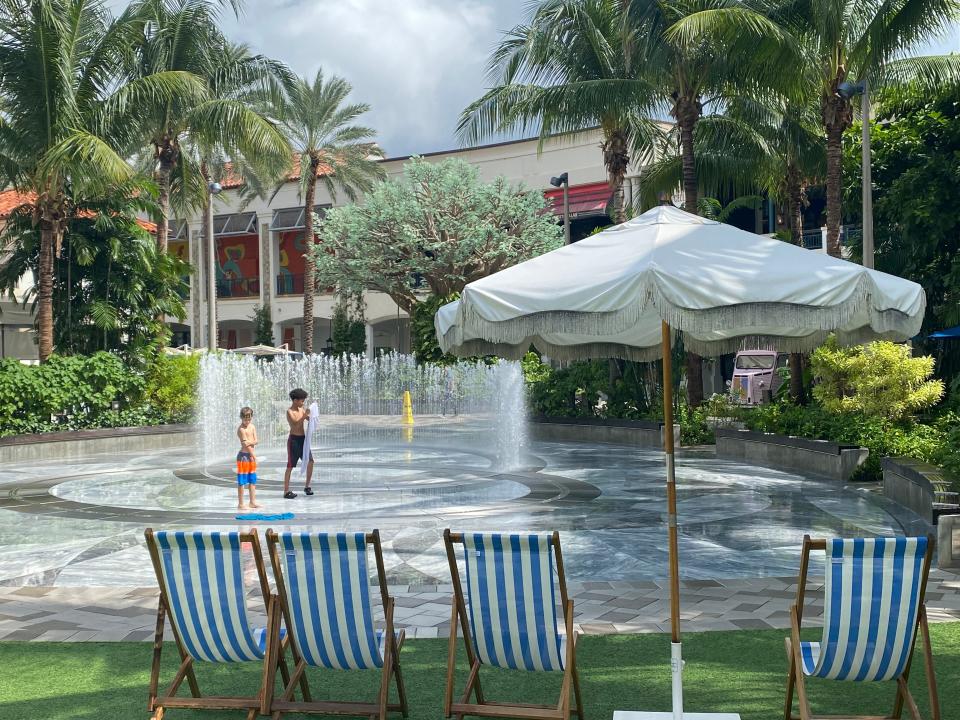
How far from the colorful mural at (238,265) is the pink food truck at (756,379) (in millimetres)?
30712

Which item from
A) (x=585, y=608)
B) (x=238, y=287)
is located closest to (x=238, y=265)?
(x=238, y=287)

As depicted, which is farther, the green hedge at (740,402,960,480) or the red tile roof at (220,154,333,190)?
the red tile roof at (220,154,333,190)

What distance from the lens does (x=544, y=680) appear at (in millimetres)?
5734

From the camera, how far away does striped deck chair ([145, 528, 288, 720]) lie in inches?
191

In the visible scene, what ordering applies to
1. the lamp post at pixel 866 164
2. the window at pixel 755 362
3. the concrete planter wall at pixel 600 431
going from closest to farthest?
the lamp post at pixel 866 164 → the concrete planter wall at pixel 600 431 → the window at pixel 755 362

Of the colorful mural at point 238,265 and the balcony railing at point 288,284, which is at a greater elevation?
the colorful mural at point 238,265

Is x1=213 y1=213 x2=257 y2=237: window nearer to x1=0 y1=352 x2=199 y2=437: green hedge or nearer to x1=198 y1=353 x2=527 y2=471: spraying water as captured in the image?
x1=198 y1=353 x2=527 y2=471: spraying water

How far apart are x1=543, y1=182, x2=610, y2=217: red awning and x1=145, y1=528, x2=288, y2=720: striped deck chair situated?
125 feet

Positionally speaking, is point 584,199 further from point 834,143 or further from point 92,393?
point 92,393

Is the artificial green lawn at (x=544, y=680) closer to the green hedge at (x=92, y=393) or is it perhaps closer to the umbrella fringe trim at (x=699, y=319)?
the umbrella fringe trim at (x=699, y=319)

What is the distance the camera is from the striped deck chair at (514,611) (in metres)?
4.76

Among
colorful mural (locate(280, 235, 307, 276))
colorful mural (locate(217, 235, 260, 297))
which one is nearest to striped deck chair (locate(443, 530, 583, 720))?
colorful mural (locate(280, 235, 307, 276))

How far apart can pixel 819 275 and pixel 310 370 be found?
27.2 metres

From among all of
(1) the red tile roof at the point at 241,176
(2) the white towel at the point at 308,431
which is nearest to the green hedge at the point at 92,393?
(2) the white towel at the point at 308,431
